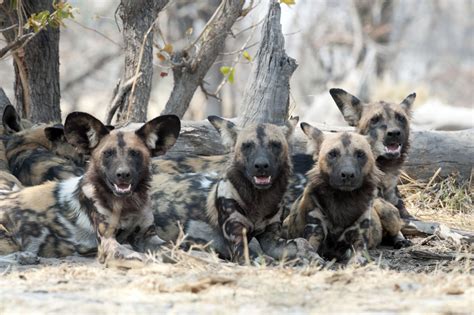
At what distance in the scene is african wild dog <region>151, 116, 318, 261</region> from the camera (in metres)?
4.64

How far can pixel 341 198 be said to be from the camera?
484 centimetres

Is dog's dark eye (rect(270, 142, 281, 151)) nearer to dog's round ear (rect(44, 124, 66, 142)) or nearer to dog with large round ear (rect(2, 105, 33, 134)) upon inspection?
dog's round ear (rect(44, 124, 66, 142))

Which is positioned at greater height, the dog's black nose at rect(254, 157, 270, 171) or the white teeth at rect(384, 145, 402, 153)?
the white teeth at rect(384, 145, 402, 153)

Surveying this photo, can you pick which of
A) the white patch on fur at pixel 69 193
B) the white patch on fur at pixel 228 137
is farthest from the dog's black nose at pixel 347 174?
the white patch on fur at pixel 69 193

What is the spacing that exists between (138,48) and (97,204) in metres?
2.28

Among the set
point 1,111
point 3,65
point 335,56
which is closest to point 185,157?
point 1,111

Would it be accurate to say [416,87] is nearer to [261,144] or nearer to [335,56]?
[335,56]

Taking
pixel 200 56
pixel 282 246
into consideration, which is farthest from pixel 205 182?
pixel 200 56

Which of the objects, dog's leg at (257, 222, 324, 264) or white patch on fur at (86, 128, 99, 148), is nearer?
dog's leg at (257, 222, 324, 264)

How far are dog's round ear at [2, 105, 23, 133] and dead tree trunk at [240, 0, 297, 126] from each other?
1.79 meters

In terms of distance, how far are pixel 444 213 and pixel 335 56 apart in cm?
1310

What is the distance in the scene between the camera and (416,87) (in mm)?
16031

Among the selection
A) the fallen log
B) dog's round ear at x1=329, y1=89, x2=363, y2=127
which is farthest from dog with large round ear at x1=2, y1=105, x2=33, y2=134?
the fallen log

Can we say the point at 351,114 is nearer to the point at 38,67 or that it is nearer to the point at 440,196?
the point at 440,196
